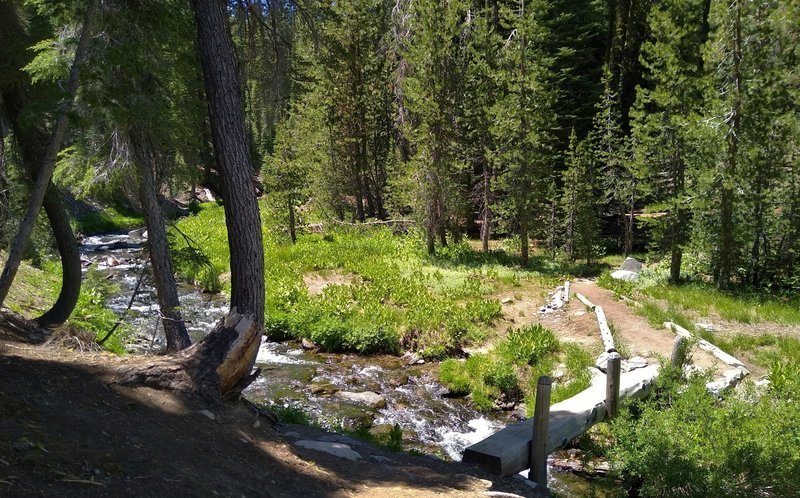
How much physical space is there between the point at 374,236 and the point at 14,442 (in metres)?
20.4

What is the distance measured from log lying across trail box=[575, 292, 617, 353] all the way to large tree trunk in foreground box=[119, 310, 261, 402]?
21.7 feet

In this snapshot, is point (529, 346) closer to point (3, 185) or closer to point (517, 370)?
point (517, 370)

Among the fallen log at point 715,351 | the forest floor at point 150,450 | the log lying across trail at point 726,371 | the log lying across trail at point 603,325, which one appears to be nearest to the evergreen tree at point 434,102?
the log lying across trail at point 603,325

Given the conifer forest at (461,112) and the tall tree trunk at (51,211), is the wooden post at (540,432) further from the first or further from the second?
the tall tree trunk at (51,211)

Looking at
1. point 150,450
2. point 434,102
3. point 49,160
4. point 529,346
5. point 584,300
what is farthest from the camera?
point 434,102

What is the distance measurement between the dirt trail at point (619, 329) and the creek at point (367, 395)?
326 cm

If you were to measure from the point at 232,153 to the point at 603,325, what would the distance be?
8892mm

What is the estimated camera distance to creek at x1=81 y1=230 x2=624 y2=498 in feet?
29.2

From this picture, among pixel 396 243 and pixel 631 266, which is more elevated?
pixel 396 243

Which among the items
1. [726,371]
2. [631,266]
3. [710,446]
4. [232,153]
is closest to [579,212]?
[631,266]

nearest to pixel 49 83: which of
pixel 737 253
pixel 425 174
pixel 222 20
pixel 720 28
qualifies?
pixel 222 20

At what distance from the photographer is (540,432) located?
663cm

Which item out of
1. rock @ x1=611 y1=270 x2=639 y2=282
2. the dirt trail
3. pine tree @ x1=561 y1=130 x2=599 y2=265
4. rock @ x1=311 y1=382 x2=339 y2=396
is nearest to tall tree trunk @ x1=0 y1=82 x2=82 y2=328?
rock @ x1=311 y1=382 x2=339 y2=396

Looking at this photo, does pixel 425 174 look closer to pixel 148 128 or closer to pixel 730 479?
pixel 148 128
